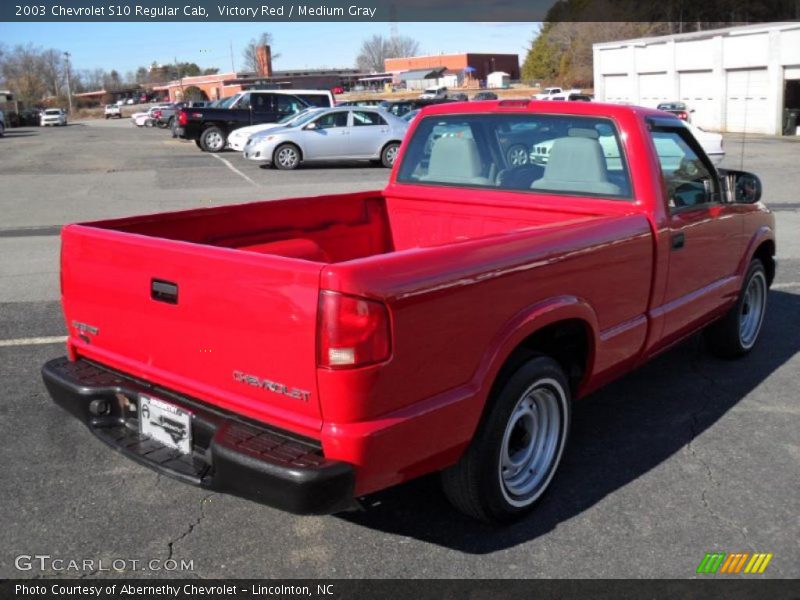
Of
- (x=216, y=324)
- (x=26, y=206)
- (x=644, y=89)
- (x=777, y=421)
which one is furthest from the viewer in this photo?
(x=644, y=89)

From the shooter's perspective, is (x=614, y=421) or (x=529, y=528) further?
(x=614, y=421)

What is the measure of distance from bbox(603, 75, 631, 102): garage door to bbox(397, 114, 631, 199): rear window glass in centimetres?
3862

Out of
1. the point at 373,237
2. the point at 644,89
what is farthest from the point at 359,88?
the point at 373,237

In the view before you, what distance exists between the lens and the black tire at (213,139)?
2633 cm

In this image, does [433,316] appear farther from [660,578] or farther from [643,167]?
[643,167]

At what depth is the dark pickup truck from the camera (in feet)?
85.2

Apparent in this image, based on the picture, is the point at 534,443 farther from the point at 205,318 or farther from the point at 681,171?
the point at 681,171

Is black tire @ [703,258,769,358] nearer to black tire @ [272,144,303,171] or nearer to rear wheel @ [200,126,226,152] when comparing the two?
black tire @ [272,144,303,171]

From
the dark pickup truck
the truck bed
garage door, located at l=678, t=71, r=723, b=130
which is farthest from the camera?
garage door, located at l=678, t=71, r=723, b=130

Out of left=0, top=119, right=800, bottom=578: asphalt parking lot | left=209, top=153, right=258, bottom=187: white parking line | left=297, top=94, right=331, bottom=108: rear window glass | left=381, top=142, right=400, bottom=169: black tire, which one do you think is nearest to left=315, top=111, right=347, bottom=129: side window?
left=381, top=142, right=400, bottom=169: black tire

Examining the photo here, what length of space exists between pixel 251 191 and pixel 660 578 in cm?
1400

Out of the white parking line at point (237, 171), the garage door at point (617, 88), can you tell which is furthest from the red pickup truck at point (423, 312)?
the garage door at point (617, 88)

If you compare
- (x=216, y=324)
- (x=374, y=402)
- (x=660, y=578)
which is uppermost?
(x=216, y=324)

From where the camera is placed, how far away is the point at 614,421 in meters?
4.51
